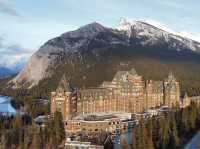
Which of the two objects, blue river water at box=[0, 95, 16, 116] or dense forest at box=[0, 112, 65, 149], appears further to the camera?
blue river water at box=[0, 95, 16, 116]

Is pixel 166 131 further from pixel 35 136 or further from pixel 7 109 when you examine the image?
pixel 7 109

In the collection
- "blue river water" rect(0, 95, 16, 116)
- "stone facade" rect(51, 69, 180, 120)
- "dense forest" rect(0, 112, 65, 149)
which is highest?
"stone facade" rect(51, 69, 180, 120)

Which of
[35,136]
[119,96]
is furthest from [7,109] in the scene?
[35,136]

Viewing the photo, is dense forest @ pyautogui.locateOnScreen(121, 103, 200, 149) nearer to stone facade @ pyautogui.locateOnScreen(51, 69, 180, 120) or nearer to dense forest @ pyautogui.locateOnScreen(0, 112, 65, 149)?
dense forest @ pyautogui.locateOnScreen(0, 112, 65, 149)

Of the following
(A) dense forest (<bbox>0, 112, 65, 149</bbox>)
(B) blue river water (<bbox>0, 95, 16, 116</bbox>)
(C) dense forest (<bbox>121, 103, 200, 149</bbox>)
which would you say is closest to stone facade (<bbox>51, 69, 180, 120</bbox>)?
(A) dense forest (<bbox>0, 112, 65, 149</bbox>)

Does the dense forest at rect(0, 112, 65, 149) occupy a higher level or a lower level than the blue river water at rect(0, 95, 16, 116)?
lower

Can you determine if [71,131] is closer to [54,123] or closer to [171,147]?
[54,123]

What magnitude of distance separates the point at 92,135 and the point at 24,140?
13701 mm

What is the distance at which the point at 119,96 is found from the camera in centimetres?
10312

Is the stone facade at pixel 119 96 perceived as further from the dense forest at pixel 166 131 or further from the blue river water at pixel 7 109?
the blue river water at pixel 7 109

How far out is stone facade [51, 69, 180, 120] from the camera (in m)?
92.2

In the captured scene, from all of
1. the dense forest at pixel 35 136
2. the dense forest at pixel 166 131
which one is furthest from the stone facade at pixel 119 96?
the dense forest at pixel 166 131

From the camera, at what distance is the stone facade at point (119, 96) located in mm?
92250

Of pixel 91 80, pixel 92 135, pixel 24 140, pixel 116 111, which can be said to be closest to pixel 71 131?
pixel 92 135
